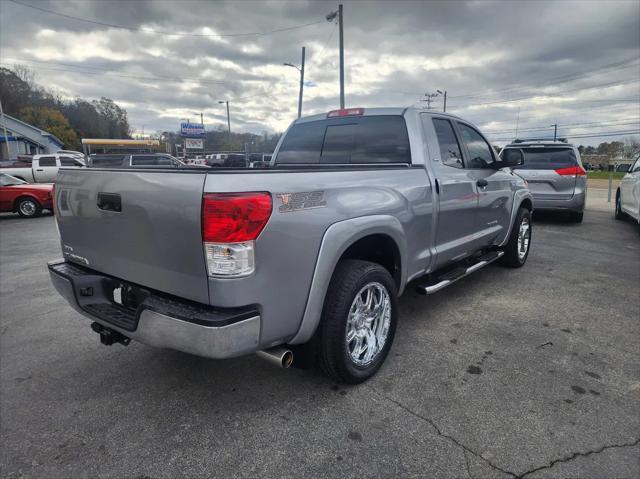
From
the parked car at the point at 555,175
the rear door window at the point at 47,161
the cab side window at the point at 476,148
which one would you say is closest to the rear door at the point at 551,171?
the parked car at the point at 555,175

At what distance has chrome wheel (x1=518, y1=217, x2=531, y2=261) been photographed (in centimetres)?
567

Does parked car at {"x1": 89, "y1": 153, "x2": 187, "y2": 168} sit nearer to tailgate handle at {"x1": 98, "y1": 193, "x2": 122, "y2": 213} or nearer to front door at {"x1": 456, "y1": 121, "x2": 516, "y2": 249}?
tailgate handle at {"x1": 98, "y1": 193, "x2": 122, "y2": 213}

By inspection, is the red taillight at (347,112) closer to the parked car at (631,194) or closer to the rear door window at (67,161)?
the parked car at (631,194)

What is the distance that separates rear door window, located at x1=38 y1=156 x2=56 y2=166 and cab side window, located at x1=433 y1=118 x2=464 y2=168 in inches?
820

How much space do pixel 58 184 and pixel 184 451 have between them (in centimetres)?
196

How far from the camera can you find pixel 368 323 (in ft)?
9.61

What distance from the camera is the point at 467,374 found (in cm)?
297

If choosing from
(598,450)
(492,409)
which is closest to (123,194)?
(492,409)

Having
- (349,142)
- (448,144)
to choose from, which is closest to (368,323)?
(349,142)

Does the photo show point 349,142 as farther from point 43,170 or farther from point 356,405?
point 43,170

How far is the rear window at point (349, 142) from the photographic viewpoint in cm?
359

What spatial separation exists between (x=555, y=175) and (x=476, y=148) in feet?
18.6

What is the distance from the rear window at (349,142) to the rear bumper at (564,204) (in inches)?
279

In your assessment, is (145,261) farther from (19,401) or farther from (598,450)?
(598,450)
